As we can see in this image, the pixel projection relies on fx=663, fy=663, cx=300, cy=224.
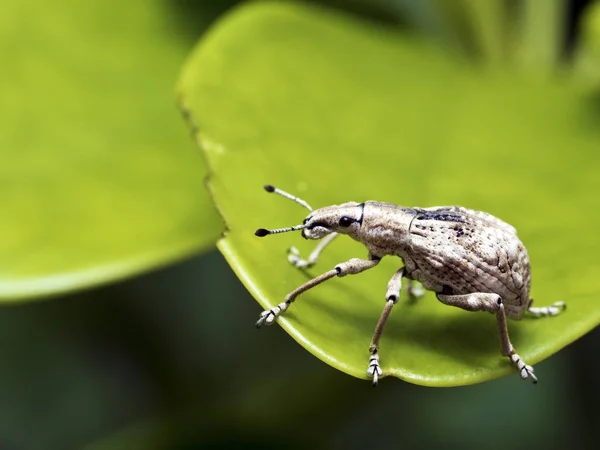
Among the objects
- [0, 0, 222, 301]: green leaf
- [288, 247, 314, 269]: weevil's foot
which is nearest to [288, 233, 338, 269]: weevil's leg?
[288, 247, 314, 269]: weevil's foot

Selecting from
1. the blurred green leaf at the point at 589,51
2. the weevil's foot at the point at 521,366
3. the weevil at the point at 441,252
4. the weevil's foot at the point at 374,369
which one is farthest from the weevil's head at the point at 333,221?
the blurred green leaf at the point at 589,51

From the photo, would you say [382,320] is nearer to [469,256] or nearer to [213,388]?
[469,256]

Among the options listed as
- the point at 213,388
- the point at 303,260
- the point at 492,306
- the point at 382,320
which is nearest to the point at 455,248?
the point at 492,306

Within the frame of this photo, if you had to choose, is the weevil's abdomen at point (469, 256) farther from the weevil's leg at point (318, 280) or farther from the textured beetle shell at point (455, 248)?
the weevil's leg at point (318, 280)

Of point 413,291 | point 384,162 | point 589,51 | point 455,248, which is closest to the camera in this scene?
point 455,248

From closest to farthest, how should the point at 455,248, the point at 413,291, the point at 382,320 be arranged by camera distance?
the point at 382,320
the point at 455,248
the point at 413,291

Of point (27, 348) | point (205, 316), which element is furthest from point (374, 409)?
point (27, 348)

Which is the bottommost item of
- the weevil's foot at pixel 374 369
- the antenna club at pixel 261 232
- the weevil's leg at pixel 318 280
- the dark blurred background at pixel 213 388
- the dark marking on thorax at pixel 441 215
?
the dark blurred background at pixel 213 388
